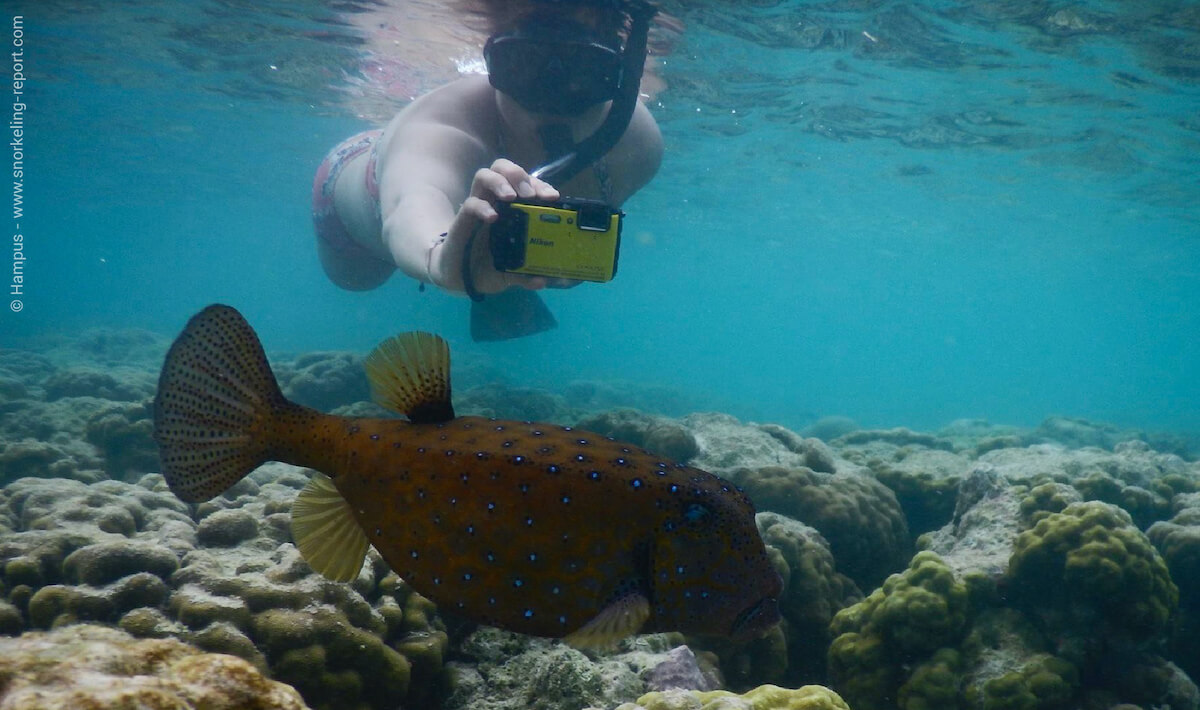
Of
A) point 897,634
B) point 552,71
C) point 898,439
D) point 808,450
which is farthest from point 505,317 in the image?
point 898,439

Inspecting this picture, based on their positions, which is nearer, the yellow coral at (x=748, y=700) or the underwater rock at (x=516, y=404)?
the yellow coral at (x=748, y=700)

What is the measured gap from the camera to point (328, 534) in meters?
2.24

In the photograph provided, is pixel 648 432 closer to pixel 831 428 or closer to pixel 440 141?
pixel 440 141

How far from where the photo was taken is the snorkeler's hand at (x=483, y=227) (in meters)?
3.55

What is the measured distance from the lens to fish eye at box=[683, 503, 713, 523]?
1.96 m

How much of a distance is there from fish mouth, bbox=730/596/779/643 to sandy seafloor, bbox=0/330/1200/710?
80 cm

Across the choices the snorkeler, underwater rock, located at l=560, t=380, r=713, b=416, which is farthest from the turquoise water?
the snorkeler

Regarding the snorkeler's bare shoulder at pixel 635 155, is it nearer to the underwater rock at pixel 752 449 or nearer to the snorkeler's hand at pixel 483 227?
the underwater rock at pixel 752 449

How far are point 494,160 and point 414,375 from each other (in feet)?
14.2

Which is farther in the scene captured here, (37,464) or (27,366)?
(27,366)

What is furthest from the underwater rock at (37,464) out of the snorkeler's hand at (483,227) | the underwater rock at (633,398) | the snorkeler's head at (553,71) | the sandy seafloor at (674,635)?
the underwater rock at (633,398)

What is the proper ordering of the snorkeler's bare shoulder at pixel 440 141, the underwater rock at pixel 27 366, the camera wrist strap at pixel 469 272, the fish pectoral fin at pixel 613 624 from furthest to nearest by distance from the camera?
the underwater rock at pixel 27 366 → the snorkeler's bare shoulder at pixel 440 141 → the camera wrist strap at pixel 469 272 → the fish pectoral fin at pixel 613 624

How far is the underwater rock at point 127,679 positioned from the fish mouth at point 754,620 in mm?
1269

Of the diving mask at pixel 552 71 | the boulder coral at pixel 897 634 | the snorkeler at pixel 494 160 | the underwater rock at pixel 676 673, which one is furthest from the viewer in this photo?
the diving mask at pixel 552 71
